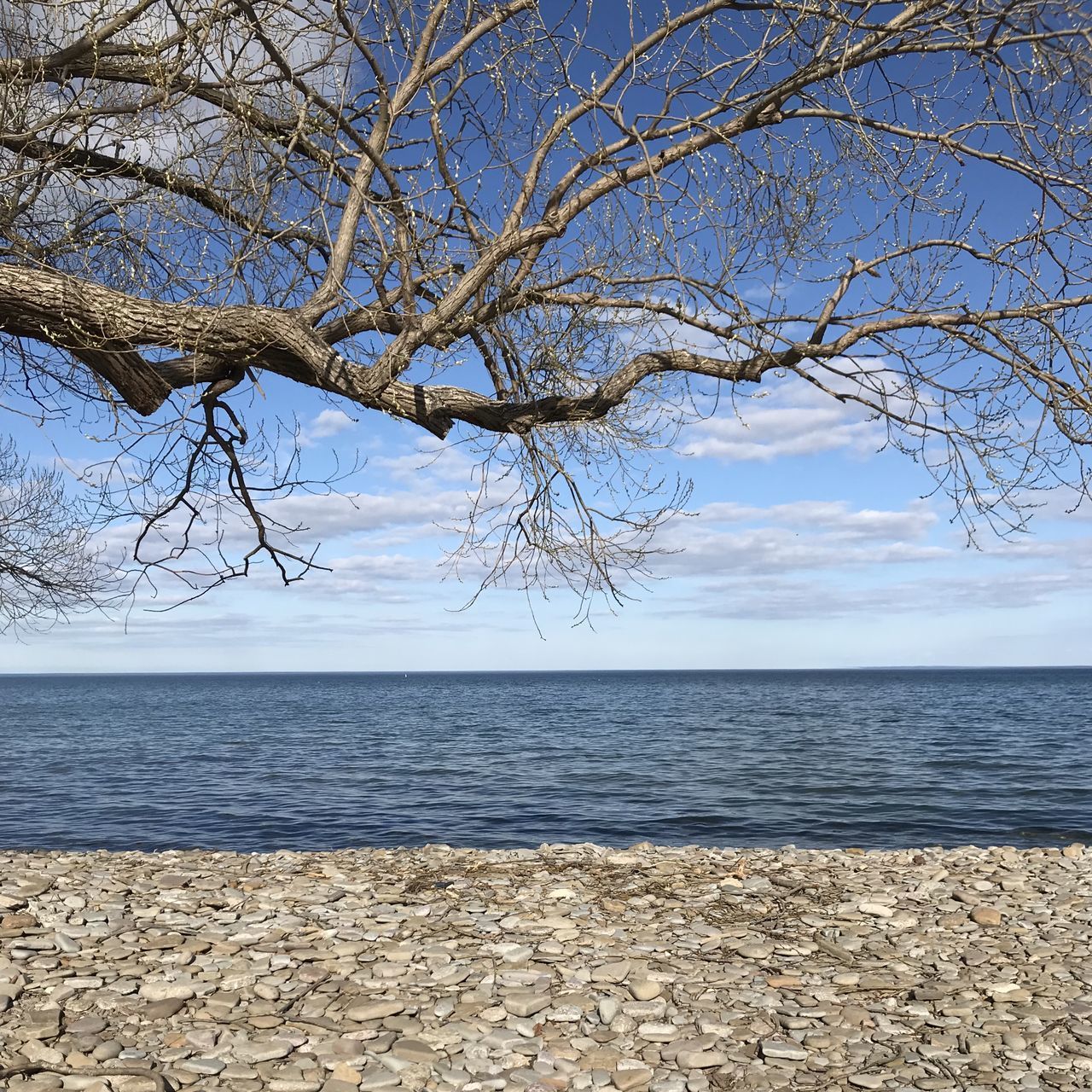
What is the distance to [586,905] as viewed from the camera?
816 centimetres

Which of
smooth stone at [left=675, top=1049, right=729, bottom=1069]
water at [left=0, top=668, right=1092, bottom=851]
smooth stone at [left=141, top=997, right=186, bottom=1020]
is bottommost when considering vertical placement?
water at [left=0, top=668, right=1092, bottom=851]

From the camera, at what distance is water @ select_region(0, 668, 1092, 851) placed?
18.0 metres

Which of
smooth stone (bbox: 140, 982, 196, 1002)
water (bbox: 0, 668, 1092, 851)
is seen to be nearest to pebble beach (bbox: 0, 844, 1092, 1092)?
smooth stone (bbox: 140, 982, 196, 1002)

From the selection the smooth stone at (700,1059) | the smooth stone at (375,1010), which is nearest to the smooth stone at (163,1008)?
the smooth stone at (375,1010)

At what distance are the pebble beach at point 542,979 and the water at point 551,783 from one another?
812 cm

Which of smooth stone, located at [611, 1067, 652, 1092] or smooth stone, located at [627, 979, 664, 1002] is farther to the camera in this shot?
smooth stone, located at [627, 979, 664, 1002]

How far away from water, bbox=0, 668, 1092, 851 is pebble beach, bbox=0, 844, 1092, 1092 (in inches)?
320

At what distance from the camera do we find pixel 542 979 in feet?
20.6

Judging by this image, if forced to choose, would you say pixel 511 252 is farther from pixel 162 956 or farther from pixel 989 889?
pixel 989 889

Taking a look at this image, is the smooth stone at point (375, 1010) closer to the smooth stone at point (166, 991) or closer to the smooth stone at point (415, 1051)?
the smooth stone at point (415, 1051)

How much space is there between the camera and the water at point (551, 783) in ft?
59.1

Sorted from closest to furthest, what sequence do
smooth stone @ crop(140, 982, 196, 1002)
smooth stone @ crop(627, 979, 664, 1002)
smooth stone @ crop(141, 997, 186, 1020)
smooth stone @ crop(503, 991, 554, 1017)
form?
smooth stone @ crop(141, 997, 186, 1020) → smooth stone @ crop(503, 991, 554, 1017) → smooth stone @ crop(140, 982, 196, 1002) → smooth stone @ crop(627, 979, 664, 1002)

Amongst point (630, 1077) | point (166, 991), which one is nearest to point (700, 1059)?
point (630, 1077)

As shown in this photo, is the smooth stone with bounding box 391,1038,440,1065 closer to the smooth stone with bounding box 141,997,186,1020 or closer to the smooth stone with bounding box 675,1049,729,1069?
the smooth stone with bounding box 675,1049,729,1069
